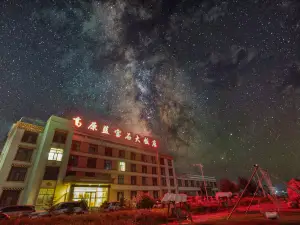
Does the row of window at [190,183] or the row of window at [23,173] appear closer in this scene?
the row of window at [23,173]

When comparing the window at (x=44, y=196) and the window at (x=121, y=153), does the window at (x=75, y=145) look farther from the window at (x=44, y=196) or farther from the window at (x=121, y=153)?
the window at (x=121, y=153)

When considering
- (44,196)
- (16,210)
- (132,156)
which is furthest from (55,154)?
(132,156)

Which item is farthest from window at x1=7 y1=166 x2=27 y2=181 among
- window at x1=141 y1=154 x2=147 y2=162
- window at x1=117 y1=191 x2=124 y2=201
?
window at x1=141 y1=154 x2=147 y2=162

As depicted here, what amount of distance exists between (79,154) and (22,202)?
10.7 metres

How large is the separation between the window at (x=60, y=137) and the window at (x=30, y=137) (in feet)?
10.1

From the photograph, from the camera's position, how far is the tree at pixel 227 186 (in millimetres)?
85562

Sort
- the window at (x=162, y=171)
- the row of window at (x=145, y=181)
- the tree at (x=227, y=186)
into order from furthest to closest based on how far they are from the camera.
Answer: the tree at (x=227, y=186)
the window at (x=162, y=171)
the row of window at (x=145, y=181)

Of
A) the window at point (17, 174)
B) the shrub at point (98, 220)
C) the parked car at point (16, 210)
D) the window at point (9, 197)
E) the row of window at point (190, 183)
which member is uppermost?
the row of window at point (190, 183)

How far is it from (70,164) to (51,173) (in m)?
3.66

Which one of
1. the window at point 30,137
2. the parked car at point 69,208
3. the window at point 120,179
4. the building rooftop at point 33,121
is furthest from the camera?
the window at point 120,179

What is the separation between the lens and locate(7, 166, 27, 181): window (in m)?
26.6

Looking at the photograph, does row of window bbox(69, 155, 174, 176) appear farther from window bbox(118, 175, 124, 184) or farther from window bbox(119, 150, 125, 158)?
window bbox(119, 150, 125, 158)

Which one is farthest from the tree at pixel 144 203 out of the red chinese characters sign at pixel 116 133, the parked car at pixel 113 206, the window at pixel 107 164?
the red chinese characters sign at pixel 116 133

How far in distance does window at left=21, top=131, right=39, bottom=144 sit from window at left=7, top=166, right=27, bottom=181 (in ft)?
14.5
